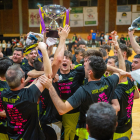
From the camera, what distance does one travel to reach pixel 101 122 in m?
1.30

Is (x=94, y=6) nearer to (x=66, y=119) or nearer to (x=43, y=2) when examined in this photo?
(x=43, y=2)

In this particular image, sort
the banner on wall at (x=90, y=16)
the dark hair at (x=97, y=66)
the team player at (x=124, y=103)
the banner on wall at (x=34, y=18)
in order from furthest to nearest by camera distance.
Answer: the banner on wall at (x=34, y=18) → the banner on wall at (x=90, y=16) → the team player at (x=124, y=103) → the dark hair at (x=97, y=66)

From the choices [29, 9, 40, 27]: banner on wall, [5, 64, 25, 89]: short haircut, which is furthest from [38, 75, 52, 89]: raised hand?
[29, 9, 40, 27]: banner on wall

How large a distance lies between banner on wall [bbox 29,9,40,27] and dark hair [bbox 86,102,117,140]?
22.5 m

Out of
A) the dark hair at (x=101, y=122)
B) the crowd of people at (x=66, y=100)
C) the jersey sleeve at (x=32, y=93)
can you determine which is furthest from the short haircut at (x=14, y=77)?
the dark hair at (x=101, y=122)

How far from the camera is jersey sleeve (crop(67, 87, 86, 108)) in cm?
195

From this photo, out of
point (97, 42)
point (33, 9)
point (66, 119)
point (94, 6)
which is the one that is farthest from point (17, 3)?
point (66, 119)

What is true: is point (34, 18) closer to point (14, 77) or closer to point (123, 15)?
point (123, 15)

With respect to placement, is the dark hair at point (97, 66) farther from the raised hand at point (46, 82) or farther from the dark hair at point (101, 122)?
the dark hair at point (101, 122)

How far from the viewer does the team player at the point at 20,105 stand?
195cm

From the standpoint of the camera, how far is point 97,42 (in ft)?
61.6

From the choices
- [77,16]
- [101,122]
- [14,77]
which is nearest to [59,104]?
[14,77]

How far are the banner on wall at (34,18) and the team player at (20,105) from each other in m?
21.7

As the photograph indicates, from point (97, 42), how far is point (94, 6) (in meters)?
5.70
